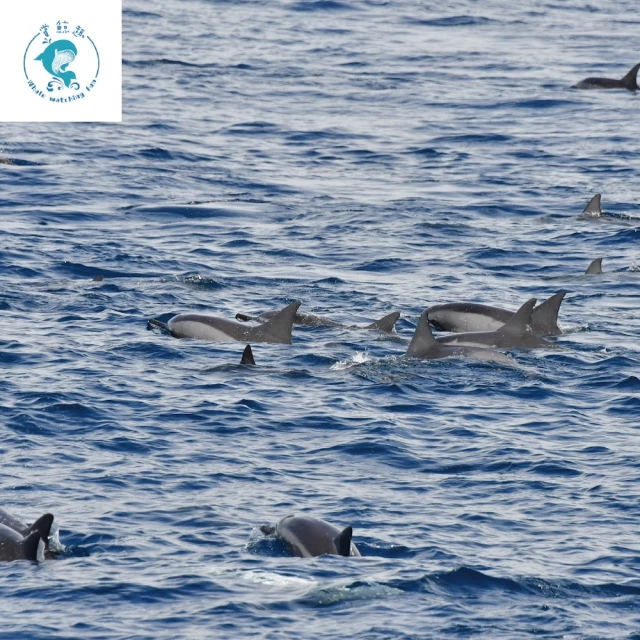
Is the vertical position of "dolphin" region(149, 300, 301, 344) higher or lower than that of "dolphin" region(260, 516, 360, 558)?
higher

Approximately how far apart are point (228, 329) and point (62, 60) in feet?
63.3


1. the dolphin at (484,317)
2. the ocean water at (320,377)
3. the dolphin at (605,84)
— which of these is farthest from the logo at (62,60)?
the dolphin at (605,84)

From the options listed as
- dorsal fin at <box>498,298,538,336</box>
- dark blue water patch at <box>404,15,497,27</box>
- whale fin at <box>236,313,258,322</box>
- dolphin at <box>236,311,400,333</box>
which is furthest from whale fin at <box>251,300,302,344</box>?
dark blue water patch at <box>404,15,497,27</box>

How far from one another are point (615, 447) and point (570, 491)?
1.88 metres

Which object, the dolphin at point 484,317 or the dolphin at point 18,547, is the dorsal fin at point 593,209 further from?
the dolphin at point 18,547

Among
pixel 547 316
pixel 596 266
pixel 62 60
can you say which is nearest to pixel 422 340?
pixel 547 316

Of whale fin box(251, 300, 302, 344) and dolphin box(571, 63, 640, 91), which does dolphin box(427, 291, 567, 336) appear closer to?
whale fin box(251, 300, 302, 344)

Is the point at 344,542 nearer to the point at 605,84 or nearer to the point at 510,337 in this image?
the point at 510,337

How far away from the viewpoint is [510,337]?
2381 cm

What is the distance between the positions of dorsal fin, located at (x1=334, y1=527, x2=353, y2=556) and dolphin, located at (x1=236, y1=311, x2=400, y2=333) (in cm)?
963

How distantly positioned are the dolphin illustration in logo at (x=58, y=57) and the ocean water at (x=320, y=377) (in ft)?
8.70

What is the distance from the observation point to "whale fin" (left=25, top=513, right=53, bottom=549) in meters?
14.4

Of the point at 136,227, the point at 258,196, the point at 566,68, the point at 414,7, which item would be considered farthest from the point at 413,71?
the point at 136,227

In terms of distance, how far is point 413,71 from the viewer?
2243 inches
